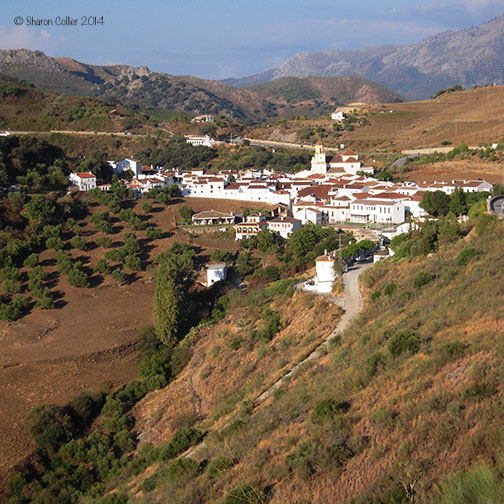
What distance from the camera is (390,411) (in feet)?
33.1

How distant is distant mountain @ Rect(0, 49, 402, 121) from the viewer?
13012 centimetres

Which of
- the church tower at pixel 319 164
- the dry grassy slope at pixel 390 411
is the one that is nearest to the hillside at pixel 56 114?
the church tower at pixel 319 164

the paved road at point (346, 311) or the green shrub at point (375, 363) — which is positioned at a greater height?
the green shrub at point (375, 363)

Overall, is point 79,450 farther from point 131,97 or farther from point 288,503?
point 131,97

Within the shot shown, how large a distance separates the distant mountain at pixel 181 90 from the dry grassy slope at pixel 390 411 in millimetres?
96738

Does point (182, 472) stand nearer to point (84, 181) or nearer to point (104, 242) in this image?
point (104, 242)

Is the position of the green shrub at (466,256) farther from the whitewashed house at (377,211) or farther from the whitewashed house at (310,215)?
the whitewashed house at (310,215)

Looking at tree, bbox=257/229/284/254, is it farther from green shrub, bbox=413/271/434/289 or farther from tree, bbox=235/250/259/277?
green shrub, bbox=413/271/434/289

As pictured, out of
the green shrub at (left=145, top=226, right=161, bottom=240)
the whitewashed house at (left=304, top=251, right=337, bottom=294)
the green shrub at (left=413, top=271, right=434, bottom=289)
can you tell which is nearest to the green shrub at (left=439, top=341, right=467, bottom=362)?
the green shrub at (left=413, top=271, right=434, bottom=289)

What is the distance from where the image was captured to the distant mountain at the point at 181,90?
13012cm

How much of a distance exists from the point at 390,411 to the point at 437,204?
2317 centimetres

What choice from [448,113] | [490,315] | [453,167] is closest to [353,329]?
[490,315]

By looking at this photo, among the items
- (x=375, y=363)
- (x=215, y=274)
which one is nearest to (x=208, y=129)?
(x=215, y=274)

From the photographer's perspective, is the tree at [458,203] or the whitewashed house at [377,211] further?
the whitewashed house at [377,211]
